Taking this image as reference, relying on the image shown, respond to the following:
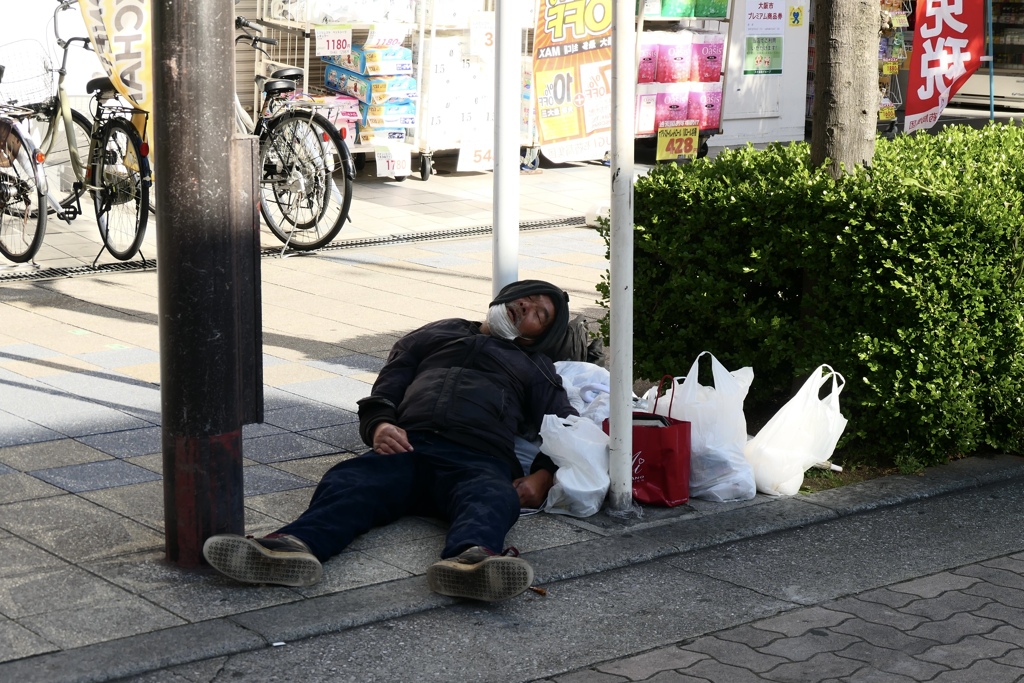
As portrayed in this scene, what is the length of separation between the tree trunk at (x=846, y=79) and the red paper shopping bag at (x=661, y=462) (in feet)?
5.26

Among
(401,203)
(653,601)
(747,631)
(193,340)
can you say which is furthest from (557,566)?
(401,203)

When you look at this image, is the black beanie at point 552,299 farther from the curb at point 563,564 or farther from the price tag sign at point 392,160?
the price tag sign at point 392,160

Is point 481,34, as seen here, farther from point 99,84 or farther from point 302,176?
point 99,84

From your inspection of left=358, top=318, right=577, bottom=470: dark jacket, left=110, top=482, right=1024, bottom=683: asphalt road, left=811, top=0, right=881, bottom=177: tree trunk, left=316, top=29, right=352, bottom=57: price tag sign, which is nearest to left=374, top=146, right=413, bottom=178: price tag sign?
left=316, top=29, right=352, bottom=57: price tag sign

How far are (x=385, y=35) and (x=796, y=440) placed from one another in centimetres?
812

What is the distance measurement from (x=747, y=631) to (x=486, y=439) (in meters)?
1.23

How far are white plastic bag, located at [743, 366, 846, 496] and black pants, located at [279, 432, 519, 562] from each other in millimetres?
1012

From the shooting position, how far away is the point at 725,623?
4.07m

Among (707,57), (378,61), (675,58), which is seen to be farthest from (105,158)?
(707,57)

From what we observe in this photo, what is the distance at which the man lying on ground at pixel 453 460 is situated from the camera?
13.2 ft

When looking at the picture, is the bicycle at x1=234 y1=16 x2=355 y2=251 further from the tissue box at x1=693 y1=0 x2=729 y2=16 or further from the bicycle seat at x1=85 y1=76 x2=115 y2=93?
the tissue box at x1=693 y1=0 x2=729 y2=16

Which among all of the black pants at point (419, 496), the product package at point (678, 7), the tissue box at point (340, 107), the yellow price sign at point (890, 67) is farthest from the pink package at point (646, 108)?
the black pants at point (419, 496)

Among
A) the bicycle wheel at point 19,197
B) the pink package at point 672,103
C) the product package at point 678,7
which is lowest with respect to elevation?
the bicycle wheel at point 19,197

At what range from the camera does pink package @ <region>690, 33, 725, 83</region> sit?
13.8m
